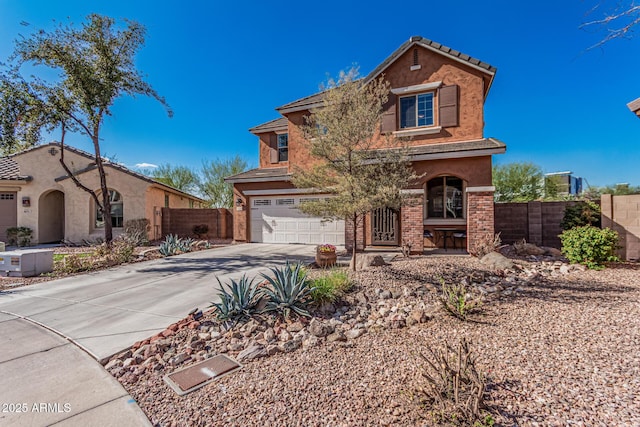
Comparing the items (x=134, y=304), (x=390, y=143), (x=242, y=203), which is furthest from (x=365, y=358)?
(x=242, y=203)

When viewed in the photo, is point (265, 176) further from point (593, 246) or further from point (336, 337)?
point (593, 246)

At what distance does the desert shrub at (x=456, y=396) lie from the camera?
2480mm

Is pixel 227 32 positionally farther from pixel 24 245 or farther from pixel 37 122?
pixel 24 245

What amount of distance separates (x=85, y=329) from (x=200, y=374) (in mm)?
2738

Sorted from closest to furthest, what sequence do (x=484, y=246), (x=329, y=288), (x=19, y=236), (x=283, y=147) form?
1. (x=329, y=288)
2. (x=484, y=246)
3. (x=19, y=236)
4. (x=283, y=147)

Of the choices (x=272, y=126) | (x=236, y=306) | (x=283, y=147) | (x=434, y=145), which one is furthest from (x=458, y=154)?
(x=272, y=126)

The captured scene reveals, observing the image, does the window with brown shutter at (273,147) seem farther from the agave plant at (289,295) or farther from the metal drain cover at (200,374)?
the metal drain cover at (200,374)

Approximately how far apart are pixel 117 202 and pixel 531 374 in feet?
64.5

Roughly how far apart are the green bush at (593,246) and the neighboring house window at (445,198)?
12.2 ft

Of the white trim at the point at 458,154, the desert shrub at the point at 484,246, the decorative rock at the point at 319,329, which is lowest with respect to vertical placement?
the decorative rock at the point at 319,329

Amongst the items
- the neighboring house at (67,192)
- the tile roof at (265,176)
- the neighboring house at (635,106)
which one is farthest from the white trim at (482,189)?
the neighboring house at (67,192)

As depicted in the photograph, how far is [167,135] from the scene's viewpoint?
→ 2014cm

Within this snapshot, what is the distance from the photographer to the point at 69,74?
10141 mm

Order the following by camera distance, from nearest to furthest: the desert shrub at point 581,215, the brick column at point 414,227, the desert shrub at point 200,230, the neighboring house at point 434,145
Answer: the desert shrub at point 581,215, the neighboring house at point 434,145, the brick column at point 414,227, the desert shrub at point 200,230
